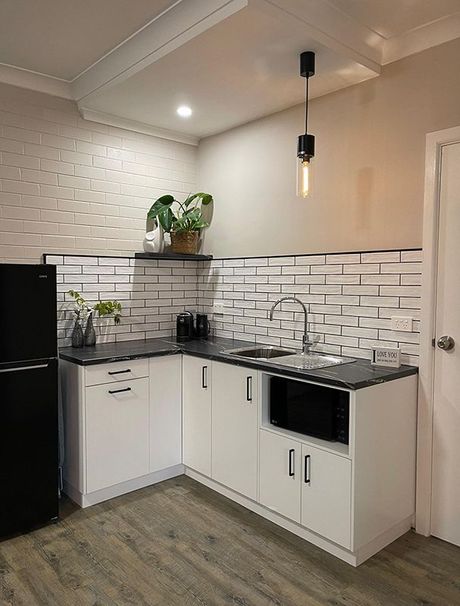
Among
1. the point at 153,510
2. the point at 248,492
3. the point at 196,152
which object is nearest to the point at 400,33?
A: the point at 196,152

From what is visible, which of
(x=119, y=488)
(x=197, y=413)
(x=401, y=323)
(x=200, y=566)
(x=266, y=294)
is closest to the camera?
(x=200, y=566)

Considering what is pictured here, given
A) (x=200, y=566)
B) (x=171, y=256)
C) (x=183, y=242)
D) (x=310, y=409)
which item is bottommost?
(x=200, y=566)

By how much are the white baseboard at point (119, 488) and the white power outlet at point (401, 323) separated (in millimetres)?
1722

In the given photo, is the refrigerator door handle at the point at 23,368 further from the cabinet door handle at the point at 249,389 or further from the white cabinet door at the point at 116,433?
the cabinet door handle at the point at 249,389

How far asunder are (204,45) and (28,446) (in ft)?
7.39

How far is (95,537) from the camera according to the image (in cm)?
247

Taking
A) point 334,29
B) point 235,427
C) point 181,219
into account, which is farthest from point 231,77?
point 235,427

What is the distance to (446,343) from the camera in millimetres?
2412

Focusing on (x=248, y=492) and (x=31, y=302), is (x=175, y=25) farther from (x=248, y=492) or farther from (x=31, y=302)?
(x=248, y=492)

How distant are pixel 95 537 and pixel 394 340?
1.92 meters

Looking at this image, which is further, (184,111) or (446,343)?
(184,111)

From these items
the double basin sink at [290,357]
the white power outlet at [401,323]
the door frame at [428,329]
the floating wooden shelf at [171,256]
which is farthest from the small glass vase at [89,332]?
the door frame at [428,329]

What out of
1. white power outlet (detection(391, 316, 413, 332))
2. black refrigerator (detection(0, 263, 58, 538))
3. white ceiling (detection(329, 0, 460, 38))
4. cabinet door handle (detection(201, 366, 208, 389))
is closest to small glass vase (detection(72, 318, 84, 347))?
black refrigerator (detection(0, 263, 58, 538))

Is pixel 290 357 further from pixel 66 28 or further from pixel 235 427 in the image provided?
pixel 66 28
